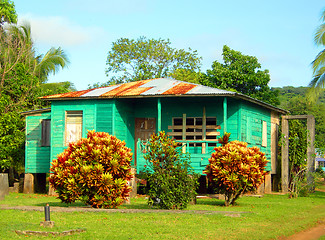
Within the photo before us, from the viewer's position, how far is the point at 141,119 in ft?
84.5

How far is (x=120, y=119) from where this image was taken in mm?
24297

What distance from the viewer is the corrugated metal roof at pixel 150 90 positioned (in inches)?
886

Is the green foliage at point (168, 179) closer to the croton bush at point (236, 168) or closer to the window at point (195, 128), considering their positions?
the croton bush at point (236, 168)

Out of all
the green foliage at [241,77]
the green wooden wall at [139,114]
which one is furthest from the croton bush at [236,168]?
the green foliage at [241,77]

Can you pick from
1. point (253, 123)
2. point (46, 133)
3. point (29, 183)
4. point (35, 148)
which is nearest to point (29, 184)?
point (29, 183)

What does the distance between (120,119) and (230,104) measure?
4.95 meters

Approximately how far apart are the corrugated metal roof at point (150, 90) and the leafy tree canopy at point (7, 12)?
20850 millimetres

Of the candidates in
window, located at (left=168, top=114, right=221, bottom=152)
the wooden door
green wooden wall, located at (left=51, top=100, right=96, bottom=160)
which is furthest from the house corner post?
window, located at (left=168, top=114, right=221, bottom=152)

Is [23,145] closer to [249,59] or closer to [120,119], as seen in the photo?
[120,119]

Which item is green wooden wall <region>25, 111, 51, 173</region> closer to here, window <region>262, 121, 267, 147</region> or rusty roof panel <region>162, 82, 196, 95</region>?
rusty roof panel <region>162, 82, 196, 95</region>

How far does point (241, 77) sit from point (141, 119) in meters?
14.9

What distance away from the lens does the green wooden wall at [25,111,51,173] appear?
2608cm

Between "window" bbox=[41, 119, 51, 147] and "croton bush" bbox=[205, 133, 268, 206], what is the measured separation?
10862 millimetres

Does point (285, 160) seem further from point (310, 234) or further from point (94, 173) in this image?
point (310, 234)
